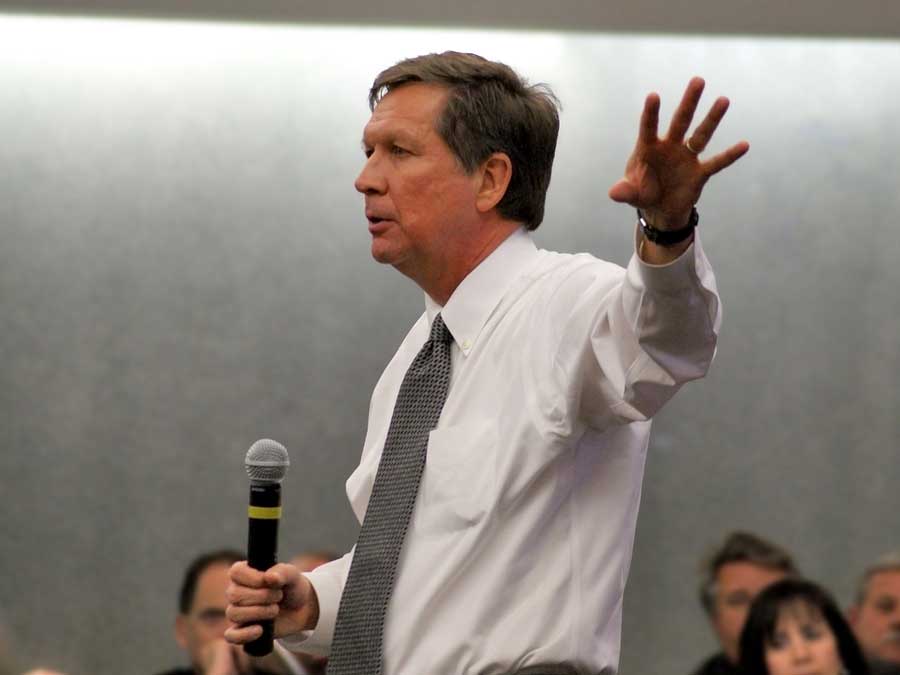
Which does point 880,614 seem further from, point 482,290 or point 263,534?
point 263,534

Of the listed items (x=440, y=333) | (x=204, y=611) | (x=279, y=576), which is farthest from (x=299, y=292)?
(x=279, y=576)

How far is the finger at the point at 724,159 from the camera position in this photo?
55.9 inches

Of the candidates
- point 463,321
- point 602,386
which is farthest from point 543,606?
point 463,321

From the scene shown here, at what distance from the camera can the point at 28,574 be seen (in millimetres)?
4363

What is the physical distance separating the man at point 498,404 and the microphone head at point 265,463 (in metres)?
0.13

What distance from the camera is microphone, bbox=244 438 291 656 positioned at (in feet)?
5.92

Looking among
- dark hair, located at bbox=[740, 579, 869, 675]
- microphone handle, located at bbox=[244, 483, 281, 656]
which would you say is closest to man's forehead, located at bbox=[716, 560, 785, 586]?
dark hair, located at bbox=[740, 579, 869, 675]

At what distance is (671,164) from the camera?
1.47 metres

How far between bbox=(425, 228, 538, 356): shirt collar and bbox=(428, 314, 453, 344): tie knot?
1 cm

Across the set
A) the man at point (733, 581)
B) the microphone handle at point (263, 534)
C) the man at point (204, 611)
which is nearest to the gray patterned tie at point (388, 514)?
the microphone handle at point (263, 534)

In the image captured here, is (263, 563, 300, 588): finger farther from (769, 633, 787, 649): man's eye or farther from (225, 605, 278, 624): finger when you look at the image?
(769, 633, 787, 649): man's eye

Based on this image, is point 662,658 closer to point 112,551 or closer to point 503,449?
point 112,551

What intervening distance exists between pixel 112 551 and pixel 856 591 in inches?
94.0

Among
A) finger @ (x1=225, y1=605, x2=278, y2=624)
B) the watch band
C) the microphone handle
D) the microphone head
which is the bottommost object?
finger @ (x1=225, y1=605, x2=278, y2=624)
